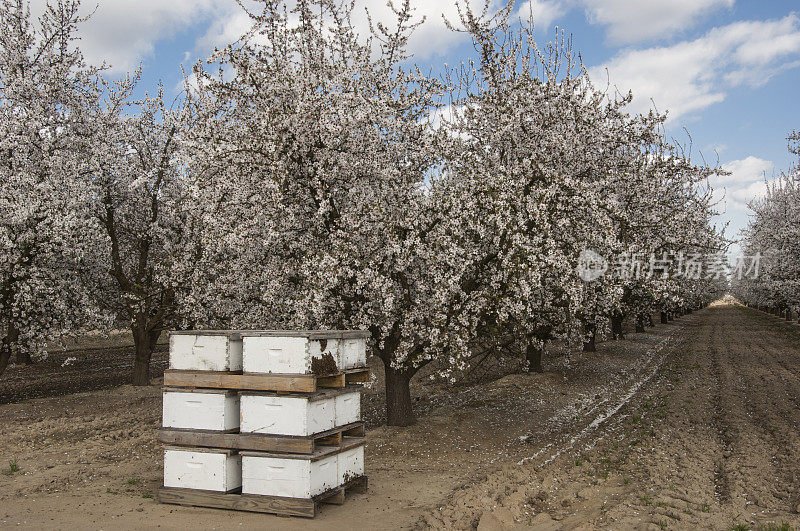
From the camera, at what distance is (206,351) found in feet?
31.0

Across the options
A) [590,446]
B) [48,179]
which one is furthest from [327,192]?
[48,179]

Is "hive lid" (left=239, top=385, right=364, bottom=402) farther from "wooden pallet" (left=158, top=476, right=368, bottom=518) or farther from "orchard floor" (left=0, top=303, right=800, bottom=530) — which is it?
"orchard floor" (left=0, top=303, right=800, bottom=530)

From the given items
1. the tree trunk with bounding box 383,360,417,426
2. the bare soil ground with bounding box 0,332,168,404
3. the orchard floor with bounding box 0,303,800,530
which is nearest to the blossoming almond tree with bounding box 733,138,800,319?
the orchard floor with bounding box 0,303,800,530

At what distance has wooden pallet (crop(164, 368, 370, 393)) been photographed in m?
8.75

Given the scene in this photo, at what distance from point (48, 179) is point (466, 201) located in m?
13.4

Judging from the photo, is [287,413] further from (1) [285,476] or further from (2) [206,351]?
(2) [206,351]

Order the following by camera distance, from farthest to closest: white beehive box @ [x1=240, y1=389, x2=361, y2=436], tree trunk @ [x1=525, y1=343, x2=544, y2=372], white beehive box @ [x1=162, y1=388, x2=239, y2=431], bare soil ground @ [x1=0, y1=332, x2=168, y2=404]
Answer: tree trunk @ [x1=525, y1=343, x2=544, y2=372] → bare soil ground @ [x1=0, y1=332, x2=168, y2=404] → white beehive box @ [x1=162, y1=388, x2=239, y2=431] → white beehive box @ [x1=240, y1=389, x2=361, y2=436]

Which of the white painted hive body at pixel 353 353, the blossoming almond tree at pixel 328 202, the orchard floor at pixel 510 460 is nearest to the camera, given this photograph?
the orchard floor at pixel 510 460

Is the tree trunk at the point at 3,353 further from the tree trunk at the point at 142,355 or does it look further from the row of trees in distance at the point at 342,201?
the tree trunk at the point at 142,355

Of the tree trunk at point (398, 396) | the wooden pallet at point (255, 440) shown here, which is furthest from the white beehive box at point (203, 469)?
the tree trunk at point (398, 396)

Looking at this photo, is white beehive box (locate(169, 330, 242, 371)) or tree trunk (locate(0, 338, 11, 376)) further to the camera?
tree trunk (locate(0, 338, 11, 376))

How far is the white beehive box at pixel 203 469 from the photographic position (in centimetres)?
899

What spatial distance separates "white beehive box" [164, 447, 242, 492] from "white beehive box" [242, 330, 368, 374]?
143cm

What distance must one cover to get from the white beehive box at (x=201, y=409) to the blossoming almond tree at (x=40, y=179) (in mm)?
10442
